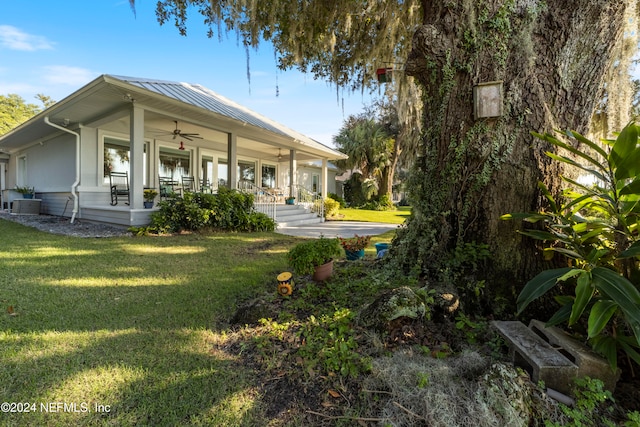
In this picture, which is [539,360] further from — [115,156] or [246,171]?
[246,171]

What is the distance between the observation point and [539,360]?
1352 millimetres

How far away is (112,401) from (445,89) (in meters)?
2.90

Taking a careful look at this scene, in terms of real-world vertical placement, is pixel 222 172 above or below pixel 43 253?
above

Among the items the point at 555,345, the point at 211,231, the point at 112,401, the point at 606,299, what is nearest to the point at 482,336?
the point at 555,345

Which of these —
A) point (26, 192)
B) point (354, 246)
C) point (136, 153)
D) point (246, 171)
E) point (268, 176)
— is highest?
point (246, 171)

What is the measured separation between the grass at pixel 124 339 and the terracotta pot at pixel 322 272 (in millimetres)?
629

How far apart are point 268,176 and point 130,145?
316 inches

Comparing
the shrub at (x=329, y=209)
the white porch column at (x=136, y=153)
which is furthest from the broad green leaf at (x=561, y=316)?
the shrub at (x=329, y=209)

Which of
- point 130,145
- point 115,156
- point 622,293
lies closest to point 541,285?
point 622,293

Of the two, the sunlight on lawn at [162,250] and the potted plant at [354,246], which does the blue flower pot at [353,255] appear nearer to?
the potted plant at [354,246]

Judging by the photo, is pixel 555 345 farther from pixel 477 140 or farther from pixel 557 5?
pixel 557 5

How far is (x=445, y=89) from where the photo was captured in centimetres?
232

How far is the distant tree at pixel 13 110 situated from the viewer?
2240cm

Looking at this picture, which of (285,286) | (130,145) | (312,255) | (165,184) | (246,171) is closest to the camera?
(285,286)
